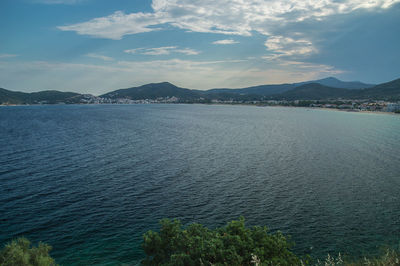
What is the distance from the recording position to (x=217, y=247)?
13.8 m

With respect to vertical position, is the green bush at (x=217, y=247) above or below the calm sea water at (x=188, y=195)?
above

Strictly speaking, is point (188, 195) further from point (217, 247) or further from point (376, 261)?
point (376, 261)

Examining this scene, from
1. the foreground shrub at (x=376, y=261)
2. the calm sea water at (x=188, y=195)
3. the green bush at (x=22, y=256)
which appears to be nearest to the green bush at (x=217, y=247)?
the foreground shrub at (x=376, y=261)

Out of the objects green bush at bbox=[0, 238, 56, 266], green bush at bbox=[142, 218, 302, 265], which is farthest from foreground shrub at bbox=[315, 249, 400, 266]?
green bush at bbox=[0, 238, 56, 266]

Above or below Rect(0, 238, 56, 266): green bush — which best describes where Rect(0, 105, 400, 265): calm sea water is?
below

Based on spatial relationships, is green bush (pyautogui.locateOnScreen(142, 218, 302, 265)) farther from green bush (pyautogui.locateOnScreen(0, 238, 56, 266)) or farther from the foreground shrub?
green bush (pyautogui.locateOnScreen(0, 238, 56, 266))

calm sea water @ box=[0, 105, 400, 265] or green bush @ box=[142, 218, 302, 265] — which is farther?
calm sea water @ box=[0, 105, 400, 265]

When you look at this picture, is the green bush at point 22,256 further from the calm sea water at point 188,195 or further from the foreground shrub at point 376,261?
the foreground shrub at point 376,261

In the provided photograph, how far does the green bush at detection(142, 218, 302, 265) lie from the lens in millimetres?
13234

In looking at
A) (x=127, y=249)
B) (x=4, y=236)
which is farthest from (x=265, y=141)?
(x=4, y=236)

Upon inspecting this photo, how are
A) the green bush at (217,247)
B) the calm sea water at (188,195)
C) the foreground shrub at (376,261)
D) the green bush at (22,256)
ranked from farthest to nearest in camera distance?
the calm sea water at (188,195), the green bush at (217,247), the green bush at (22,256), the foreground shrub at (376,261)

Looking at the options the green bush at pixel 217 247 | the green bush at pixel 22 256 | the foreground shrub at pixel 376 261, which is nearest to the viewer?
the foreground shrub at pixel 376 261

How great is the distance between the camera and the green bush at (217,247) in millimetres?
13234

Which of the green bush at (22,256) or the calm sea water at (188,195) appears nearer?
the green bush at (22,256)
